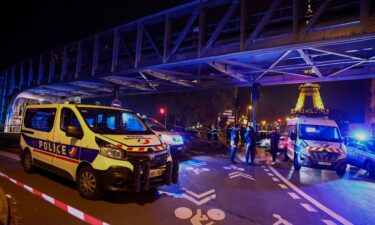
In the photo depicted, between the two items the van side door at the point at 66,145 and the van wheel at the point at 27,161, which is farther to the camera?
the van wheel at the point at 27,161

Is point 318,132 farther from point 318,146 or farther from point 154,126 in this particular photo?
point 154,126

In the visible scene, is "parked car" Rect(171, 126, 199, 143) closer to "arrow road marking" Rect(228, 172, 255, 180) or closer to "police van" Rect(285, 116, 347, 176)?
"arrow road marking" Rect(228, 172, 255, 180)

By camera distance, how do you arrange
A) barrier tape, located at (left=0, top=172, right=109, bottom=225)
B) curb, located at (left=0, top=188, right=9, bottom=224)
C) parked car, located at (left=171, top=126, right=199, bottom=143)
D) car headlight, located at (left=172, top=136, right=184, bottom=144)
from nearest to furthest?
curb, located at (left=0, top=188, right=9, bottom=224), barrier tape, located at (left=0, top=172, right=109, bottom=225), car headlight, located at (left=172, top=136, right=184, bottom=144), parked car, located at (left=171, top=126, right=199, bottom=143)

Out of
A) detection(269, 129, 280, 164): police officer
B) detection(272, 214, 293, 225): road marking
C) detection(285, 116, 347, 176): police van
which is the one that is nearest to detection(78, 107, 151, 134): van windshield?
detection(272, 214, 293, 225): road marking

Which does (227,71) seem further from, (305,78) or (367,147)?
(367,147)

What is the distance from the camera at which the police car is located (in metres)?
11.0

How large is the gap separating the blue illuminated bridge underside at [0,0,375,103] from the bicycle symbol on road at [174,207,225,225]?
285 inches

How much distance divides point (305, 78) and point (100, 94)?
2105 centimetres

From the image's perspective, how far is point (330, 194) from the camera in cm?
760

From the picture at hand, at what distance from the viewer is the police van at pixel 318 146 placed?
10516mm

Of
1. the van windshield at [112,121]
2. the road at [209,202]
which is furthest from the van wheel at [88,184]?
the van windshield at [112,121]

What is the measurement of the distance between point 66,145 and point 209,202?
3.50m

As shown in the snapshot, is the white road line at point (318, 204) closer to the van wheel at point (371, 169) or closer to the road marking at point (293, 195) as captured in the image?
the road marking at point (293, 195)

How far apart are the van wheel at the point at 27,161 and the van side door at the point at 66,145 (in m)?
1.56
